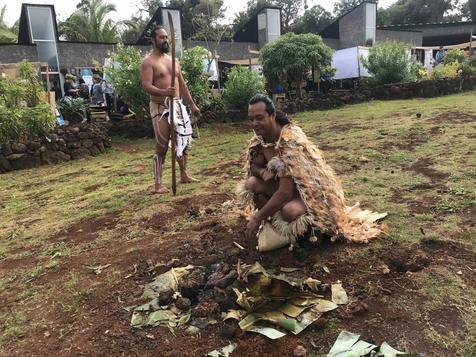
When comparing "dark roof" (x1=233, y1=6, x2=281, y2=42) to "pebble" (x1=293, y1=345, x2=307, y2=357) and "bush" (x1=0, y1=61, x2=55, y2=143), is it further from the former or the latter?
"pebble" (x1=293, y1=345, x2=307, y2=357)

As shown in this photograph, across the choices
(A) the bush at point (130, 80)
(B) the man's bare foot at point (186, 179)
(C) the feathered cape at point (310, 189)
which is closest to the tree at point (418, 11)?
(A) the bush at point (130, 80)

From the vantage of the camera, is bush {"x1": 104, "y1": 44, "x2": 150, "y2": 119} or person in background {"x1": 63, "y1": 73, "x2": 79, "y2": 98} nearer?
bush {"x1": 104, "y1": 44, "x2": 150, "y2": 119}

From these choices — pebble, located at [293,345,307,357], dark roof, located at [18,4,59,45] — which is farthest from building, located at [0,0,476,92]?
pebble, located at [293,345,307,357]

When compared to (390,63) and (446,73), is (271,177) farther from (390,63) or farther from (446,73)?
(446,73)

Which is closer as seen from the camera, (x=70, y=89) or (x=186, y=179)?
(x=186, y=179)

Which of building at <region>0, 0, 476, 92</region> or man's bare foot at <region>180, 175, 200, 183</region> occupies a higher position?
building at <region>0, 0, 476, 92</region>

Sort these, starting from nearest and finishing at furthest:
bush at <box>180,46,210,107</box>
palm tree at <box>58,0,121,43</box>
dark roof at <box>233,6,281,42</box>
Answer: bush at <box>180,46,210,107</box>
palm tree at <box>58,0,121,43</box>
dark roof at <box>233,6,281,42</box>

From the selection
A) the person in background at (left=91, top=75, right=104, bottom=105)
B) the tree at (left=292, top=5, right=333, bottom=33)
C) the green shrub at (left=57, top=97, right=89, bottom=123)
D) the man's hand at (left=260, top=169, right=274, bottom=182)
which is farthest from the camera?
the tree at (left=292, top=5, right=333, bottom=33)

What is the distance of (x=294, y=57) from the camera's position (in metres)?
15.0

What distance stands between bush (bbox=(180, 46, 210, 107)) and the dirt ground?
7.48 meters

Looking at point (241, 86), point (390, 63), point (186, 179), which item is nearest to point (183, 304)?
point (186, 179)

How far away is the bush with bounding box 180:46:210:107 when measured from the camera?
1131 centimetres

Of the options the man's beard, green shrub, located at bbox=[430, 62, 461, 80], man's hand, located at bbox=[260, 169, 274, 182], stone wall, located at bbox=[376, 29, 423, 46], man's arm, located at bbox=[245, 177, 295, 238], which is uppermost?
stone wall, located at bbox=[376, 29, 423, 46]

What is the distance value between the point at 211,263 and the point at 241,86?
10.2 meters
